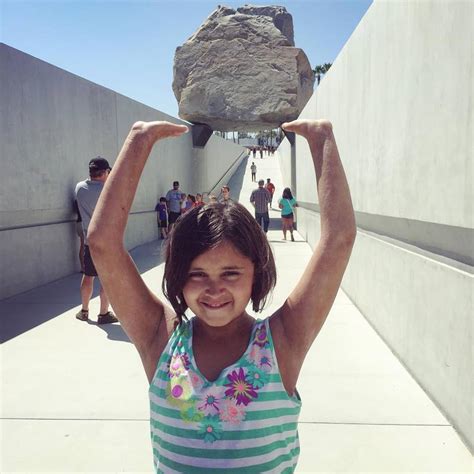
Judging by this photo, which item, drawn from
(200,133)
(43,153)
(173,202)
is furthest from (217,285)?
(200,133)

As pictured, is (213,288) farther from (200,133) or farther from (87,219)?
(200,133)

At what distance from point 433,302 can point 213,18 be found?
13757mm

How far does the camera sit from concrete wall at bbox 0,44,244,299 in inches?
241

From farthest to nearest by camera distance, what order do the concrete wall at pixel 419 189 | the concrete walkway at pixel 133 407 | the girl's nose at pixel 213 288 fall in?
the concrete wall at pixel 419 189 < the concrete walkway at pixel 133 407 < the girl's nose at pixel 213 288

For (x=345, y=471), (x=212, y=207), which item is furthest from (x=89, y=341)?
(x=212, y=207)

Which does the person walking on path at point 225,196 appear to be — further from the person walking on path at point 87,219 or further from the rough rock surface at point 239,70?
the rough rock surface at point 239,70

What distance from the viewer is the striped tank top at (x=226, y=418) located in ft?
4.02

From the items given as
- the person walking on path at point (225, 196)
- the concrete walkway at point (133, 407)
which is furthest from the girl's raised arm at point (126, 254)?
the concrete walkway at point (133, 407)

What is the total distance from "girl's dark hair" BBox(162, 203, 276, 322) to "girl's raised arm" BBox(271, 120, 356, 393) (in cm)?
15

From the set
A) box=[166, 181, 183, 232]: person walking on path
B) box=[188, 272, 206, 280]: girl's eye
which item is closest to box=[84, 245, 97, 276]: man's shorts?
box=[188, 272, 206, 280]: girl's eye

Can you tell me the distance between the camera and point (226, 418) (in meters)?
1.23

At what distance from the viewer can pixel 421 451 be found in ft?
8.60

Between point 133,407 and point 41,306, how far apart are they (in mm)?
2942

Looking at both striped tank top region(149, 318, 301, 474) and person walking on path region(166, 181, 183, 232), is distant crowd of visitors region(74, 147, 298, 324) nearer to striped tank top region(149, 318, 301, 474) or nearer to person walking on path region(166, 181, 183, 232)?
person walking on path region(166, 181, 183, 232)
